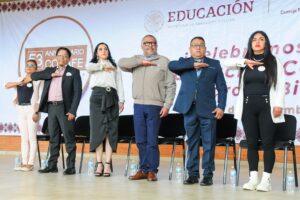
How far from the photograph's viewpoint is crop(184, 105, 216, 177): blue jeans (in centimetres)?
489

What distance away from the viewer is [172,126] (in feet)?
18.8

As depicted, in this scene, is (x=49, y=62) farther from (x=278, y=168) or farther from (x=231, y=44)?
(x=278, y=168)

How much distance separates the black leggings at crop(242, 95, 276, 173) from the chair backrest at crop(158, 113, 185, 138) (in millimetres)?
1164

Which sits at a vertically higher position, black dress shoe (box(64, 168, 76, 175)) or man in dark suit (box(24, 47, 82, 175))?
man in dark suit (box(24, 47, 82, 175))

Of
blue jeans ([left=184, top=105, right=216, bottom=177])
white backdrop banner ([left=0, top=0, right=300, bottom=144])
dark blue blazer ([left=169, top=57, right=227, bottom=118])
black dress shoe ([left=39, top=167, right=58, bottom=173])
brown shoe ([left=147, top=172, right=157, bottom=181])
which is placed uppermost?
white backdrop banner ([left=0, top=0, right=300, bottom=144])

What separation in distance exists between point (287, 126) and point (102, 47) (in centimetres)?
201

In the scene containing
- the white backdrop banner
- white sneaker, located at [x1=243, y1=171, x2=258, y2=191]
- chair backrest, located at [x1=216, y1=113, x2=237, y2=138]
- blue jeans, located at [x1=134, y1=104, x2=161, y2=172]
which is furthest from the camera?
the white backdrop banner

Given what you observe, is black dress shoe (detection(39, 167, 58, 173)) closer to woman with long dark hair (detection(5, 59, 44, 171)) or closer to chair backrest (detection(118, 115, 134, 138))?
woman with long dark hair (detection(5, 59, 44, 171))

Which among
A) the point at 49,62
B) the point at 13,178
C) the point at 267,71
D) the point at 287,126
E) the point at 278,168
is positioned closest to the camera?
the point at 267,71

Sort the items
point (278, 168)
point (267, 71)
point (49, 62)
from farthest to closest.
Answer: point (49, 62)
point (278, 168)
point (267, 71)

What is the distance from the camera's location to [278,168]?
6.92 metres

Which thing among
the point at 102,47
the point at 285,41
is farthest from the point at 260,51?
the point at 285,41

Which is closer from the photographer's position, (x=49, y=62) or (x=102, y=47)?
(x=102, y=47)

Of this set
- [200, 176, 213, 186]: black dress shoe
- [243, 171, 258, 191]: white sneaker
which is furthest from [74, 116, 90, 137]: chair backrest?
[243, 171, 258, 191]: white sneaker
